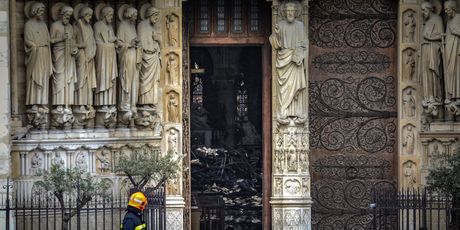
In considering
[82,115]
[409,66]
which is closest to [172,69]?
[82,115]

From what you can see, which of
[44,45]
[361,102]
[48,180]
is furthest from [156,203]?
[361,102]

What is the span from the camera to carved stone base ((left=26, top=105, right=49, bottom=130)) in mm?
24453

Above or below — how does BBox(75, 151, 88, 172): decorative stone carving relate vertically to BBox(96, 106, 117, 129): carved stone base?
below

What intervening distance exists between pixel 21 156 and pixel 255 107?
14.3 feet

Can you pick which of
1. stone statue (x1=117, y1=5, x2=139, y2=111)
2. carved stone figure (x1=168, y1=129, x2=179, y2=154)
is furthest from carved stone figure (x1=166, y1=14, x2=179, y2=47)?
carved stone figure (x1=168, y1=129, x2=179, y2=154)

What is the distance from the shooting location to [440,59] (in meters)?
25.6

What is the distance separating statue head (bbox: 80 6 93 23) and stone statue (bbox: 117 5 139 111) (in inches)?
24.7

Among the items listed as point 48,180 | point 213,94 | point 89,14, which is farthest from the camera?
point 213,94

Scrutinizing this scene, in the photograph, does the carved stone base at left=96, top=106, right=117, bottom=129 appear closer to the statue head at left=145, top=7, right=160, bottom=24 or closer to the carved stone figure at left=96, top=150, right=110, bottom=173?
the carved stone figure at left=96, top=150, right=110, bottom=173

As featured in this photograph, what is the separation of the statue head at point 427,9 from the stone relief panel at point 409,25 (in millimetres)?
357

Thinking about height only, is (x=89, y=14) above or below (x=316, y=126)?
above

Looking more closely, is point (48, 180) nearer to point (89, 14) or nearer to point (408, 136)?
point (89, 14)

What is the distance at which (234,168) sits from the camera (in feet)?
87.8

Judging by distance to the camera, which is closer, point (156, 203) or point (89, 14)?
point (156, 203)
